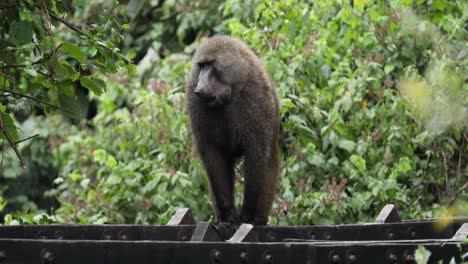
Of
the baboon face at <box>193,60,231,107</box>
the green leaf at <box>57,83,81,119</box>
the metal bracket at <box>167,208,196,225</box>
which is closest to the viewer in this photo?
the green leaf at <box>57,83,81,119</box>

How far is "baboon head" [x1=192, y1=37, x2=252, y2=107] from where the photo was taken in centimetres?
485

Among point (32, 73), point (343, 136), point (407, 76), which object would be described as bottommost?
point (343, 136)

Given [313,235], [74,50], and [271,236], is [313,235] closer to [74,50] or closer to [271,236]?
[271,236]

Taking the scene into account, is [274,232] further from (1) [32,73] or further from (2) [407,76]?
(2) [407,76]

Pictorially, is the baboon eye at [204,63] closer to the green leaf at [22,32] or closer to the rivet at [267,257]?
the green leaf at [22,32]

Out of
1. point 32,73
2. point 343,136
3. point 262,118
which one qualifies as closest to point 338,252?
point 32,73

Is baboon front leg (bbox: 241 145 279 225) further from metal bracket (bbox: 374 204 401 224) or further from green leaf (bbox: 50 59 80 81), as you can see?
green leaf (bbox: 50 59 80 81)

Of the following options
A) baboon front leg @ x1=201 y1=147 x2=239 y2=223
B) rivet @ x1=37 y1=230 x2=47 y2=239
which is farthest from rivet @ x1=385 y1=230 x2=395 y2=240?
rivet @ x1=37 y1=230 x2=47 y2=239

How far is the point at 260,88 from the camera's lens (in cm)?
491

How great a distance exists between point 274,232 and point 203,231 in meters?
1.07

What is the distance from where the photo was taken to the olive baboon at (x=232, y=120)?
4836 mm

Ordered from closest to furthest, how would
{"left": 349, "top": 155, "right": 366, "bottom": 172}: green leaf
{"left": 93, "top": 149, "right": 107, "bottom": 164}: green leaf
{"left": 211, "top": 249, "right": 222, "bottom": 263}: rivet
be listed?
{"left": 211, "top": 249, "right": 222, "bottom": 263}: rivet
{"left": 349, "top": 155, "right": 366, "bottom": 172}: green leaf
{"left": 93, "top": 149, "right": 107, "bottom": 164}: green leaf

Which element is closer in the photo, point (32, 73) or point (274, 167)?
point (32, 73)

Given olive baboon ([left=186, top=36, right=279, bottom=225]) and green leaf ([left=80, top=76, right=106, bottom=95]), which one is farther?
olive baboon ([left=186, top=36, right=279, bottom=225])
